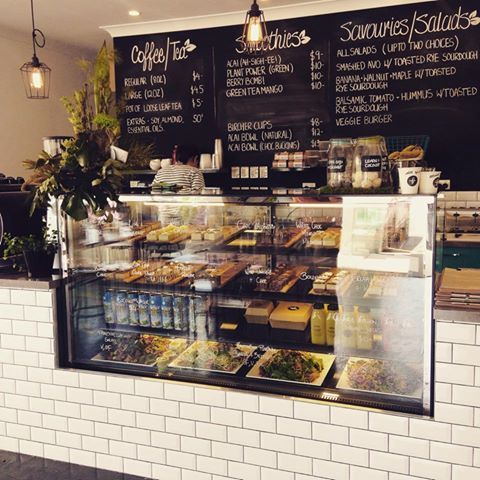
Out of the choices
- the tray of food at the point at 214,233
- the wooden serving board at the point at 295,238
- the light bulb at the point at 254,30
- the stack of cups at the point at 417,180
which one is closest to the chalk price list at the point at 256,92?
the light bulb at the point at 254,30

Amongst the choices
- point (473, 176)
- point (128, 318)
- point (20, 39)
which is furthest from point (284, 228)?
point (20, 39)

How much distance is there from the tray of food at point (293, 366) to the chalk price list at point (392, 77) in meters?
3.48

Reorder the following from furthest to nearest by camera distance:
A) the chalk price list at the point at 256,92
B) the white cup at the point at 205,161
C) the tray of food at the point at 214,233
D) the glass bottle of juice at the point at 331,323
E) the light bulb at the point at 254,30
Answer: the white cup at the point at 205,161 → the chalk price list at the point at 256,92 → the light bulb at the point at 254,30 → the tray of food at the point at 214,233 → the glass bottle of juice at the point at 331,323

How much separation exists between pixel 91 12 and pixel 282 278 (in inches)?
167

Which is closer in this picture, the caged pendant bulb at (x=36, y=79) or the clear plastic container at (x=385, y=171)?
the clear plastic container at (x=385, y=171)

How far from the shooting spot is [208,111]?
6164 mm

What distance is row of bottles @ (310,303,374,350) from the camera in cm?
245

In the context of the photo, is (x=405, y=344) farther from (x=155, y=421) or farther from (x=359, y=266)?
(x=155, y=421)

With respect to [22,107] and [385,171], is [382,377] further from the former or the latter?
[22,107]

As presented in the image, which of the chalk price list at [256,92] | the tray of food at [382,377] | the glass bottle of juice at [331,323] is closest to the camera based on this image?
the tray of food at [382,377]

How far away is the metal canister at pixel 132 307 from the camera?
2861mm

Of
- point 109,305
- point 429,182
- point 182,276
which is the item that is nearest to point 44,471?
point 109,305

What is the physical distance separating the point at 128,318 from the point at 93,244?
0.42 meters

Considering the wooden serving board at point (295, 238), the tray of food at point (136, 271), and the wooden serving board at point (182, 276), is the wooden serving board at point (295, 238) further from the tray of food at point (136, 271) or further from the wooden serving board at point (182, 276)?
Answer: the tray of food at point (136, 271)
